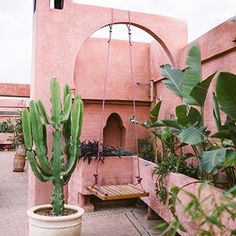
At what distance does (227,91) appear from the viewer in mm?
3312

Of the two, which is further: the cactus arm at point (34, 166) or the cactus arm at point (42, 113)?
the cactus arm at point (42, 113)

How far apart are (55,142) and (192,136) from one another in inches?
91.2

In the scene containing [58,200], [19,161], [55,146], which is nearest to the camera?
[58,200]

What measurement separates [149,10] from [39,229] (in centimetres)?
525

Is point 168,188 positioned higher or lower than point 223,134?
lower

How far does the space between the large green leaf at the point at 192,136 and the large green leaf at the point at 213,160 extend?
0.86 feet

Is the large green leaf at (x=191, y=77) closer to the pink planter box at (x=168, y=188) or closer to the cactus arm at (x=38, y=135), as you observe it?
the pink planter box at (x=168, y=188)

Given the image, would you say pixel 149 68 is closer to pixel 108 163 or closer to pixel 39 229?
pixel 108 163

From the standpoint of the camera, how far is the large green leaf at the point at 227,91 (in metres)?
3.16

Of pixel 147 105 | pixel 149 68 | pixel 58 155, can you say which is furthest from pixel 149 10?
pixel 58 155

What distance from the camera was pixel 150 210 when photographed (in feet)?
21.2

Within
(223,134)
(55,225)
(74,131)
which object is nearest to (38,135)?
(74,131)

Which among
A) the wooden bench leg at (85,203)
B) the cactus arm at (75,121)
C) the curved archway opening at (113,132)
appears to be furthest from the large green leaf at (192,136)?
the curved archway opening at (113,132)

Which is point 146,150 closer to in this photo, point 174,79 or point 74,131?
point 174,79
